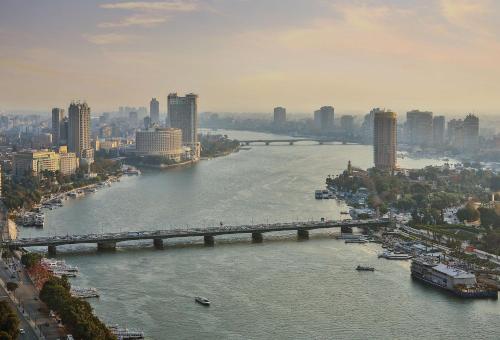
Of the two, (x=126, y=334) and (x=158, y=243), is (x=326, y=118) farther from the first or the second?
(x=126, y=334)

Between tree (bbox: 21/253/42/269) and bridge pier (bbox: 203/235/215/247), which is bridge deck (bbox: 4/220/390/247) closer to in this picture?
bridge pier (bbox: 203/235/215/247)

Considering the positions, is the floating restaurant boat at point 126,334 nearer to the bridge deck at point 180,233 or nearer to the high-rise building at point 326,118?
the bridge deck at point 180,233

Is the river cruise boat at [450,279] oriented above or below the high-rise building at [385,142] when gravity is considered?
below

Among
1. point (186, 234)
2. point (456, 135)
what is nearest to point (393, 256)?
point (186, 234)

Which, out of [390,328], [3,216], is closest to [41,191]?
[3,216]

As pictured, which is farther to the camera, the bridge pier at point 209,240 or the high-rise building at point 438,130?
the high-rise building at point 438,130

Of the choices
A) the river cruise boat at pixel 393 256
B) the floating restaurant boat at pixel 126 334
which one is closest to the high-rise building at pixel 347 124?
the river cruise boat at pixel 393 256

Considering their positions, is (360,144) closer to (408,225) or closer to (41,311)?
(408,225)
